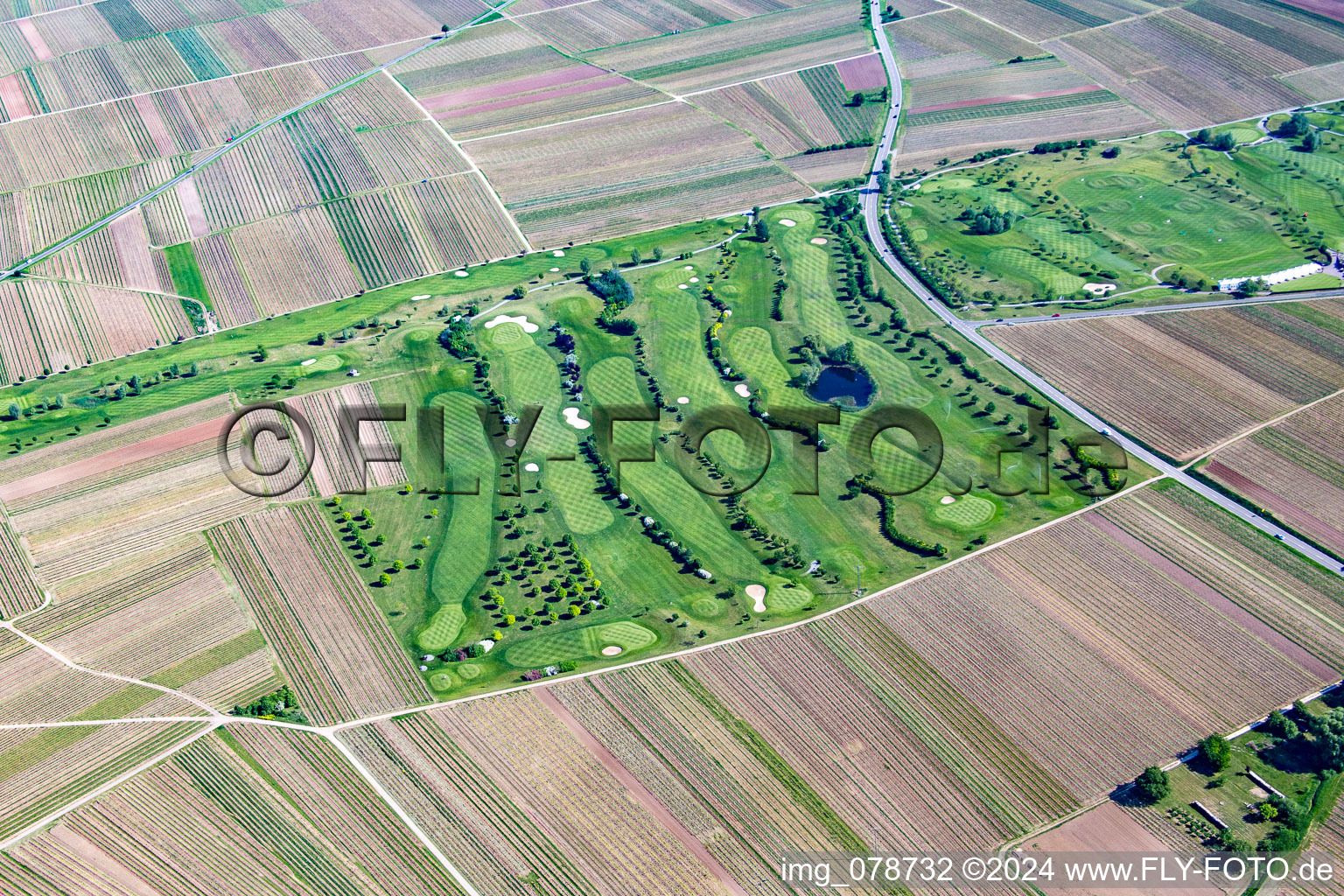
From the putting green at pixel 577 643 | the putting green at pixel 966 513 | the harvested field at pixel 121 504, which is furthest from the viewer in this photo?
the putting green at pixel 966 513

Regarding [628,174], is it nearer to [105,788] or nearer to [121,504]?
[121,504]

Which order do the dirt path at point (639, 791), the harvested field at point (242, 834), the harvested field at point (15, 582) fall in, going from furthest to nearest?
1. the harvested field at point (15, 582)
2. the dirt path at point (639, 791)
3. the harvested field at point (242, 834)

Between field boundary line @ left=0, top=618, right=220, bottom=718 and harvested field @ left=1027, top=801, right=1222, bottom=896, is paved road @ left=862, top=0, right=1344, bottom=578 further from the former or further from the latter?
field boundary line @ left=0, top=618, right=220, bottom=718

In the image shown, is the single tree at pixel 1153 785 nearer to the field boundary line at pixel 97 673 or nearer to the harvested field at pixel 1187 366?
the harvested field at pixel 1187 366

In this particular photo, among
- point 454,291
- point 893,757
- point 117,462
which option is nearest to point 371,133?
point 454,291

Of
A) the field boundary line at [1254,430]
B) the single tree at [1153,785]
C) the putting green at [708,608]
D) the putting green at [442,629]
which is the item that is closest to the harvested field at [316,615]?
the putting green at [442,629]

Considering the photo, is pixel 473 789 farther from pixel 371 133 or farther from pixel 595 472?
pixel 371 133
